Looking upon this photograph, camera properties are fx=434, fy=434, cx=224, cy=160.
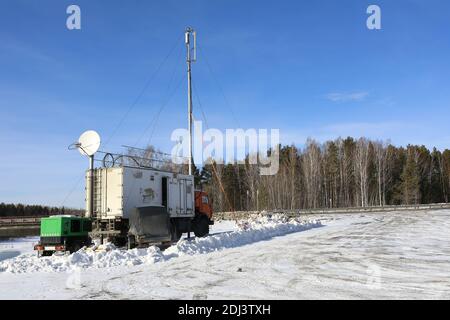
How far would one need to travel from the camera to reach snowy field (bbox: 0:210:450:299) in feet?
28.4

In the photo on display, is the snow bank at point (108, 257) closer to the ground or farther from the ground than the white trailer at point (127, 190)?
closer to the ground

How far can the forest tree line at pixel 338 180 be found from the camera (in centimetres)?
8025

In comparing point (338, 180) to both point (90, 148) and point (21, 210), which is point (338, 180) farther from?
point (90, 148)

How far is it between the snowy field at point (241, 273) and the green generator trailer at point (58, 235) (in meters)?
1.98

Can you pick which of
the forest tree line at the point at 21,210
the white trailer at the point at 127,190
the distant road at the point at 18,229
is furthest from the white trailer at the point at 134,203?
the forest tree line at the point at 21,210

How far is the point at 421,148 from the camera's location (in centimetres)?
9619

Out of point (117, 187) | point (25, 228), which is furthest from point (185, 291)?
point (25, 228)

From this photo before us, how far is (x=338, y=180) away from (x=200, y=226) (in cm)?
6516

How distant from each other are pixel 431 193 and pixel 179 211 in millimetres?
78579

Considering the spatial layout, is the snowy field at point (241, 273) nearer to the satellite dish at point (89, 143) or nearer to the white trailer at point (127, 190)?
the white trailer at point (127, 190)

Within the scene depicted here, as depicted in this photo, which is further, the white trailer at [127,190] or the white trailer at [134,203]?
the white trailer at [127,190]

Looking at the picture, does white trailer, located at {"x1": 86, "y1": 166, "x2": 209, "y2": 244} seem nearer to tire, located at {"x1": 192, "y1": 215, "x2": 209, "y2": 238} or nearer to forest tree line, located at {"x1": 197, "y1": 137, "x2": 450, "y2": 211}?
tire, located at {"x1": 192, "y1": 215, "x2": 209, "y2": 238}

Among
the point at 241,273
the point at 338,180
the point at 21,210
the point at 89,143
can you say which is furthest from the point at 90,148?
the point at 338,180
